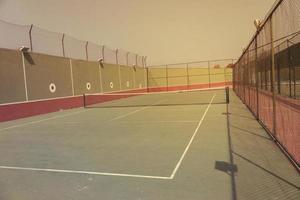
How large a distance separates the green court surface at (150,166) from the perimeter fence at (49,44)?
8.29 metres

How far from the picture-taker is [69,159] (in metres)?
6.08

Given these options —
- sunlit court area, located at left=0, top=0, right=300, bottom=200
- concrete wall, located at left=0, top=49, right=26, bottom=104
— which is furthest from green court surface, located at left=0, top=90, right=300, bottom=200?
concrete wall, located at left=0, top=49, right=26, bottom=104

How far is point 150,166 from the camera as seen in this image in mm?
5301

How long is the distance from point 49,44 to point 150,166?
1525 centimetres

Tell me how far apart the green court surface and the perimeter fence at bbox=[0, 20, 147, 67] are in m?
8.29

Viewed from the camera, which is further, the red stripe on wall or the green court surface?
the red stripe on wall

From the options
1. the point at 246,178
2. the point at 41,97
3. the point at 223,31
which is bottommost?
the point at 246,178

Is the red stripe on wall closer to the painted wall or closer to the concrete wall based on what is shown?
the concrete wall

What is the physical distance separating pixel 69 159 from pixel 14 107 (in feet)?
31.2

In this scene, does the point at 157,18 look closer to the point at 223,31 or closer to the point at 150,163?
Answer: the point at 223,31

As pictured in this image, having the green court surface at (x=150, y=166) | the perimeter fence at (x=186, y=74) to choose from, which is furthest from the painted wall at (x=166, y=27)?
the green court surface at (x=150, y=166)

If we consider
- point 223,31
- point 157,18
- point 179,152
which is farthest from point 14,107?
point 223,31

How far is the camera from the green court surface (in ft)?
13.4

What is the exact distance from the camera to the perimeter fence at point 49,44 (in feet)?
50.1
